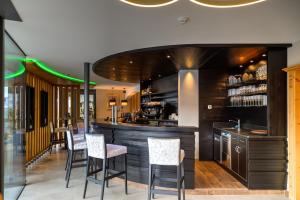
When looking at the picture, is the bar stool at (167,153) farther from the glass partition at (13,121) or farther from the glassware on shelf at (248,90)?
the glassware on shelf at (248,90)

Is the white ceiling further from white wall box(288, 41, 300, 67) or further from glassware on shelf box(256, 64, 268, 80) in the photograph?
glassware on shelf box(256, 64, 268, 80)

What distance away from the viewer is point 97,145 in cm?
374

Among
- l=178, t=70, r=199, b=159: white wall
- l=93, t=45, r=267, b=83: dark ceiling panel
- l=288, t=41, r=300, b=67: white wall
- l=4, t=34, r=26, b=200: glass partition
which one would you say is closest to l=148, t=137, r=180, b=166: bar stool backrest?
l=93, t=45, r=267, b=83: dark ceiling panel

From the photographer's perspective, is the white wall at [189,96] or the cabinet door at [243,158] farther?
the white wall at [189,96]

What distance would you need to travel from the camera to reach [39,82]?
7.69 m

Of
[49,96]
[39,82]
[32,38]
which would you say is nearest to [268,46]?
[32,38]

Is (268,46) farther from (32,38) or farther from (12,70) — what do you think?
(12,70)

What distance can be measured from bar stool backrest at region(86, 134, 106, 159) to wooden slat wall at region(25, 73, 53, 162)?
10.5 ft

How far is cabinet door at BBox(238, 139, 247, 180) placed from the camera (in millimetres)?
4148

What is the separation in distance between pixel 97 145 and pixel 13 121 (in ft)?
4.80

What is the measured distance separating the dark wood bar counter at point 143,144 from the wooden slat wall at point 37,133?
2900 millimetres

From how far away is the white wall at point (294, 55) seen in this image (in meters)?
3.78

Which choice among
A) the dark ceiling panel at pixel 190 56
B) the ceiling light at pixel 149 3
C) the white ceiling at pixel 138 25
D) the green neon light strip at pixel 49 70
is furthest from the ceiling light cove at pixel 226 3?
the green neon light strip at pixel 49 70

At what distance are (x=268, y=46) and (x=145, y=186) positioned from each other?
3373mm
